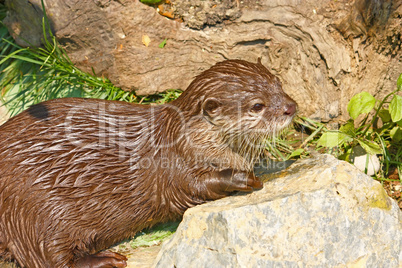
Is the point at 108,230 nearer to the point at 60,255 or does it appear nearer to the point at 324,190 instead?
the point at 60,255

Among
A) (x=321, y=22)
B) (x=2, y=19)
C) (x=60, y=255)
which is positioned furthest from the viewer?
(x=2, y=19)

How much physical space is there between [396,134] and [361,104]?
375 mm

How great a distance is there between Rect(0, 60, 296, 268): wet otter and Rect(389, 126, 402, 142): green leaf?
103cm

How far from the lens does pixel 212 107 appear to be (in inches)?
93.4

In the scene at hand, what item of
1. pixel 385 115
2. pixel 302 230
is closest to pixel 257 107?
pixel 302 230

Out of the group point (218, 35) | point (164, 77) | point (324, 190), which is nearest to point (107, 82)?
point (164, 77)

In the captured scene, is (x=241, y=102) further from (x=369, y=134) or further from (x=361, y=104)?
(x=369, y=134)

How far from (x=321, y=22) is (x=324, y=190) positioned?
4.49 ft

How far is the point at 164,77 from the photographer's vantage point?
339 cm

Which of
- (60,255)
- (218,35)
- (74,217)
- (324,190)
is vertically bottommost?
(60,255)

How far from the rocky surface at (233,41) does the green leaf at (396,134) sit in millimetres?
293

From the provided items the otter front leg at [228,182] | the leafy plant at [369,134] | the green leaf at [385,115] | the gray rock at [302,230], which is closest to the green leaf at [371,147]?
the leafy plant at [369,134]

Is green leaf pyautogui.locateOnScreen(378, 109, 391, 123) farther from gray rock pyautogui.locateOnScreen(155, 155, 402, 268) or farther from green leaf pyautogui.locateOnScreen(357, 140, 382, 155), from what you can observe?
gray rock pyautogui.locateOnScreen(155, 155, 402, 268)

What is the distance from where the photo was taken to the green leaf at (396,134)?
9.87 ft
